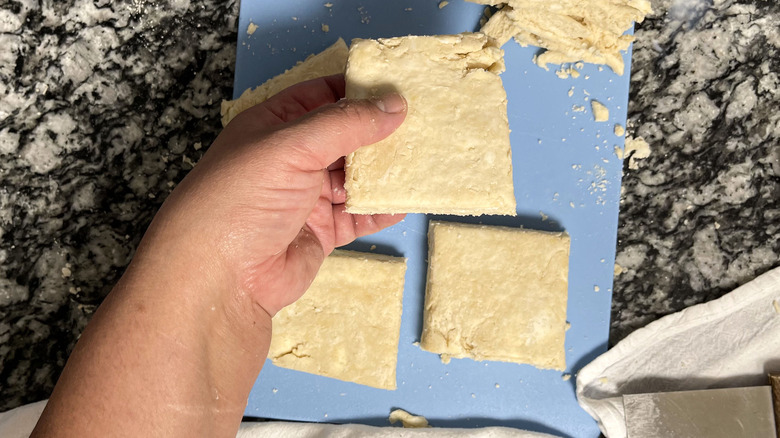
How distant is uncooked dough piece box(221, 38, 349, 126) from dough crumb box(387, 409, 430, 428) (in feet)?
4.29

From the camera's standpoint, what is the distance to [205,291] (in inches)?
59.9

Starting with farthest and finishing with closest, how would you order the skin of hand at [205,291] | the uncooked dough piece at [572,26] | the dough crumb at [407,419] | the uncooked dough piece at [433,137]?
the dough crumb at [407,419] < the uncooked dough piece at [572,26] < the uncooked dough piece at [433,137] < the skin of hand at [205,291]

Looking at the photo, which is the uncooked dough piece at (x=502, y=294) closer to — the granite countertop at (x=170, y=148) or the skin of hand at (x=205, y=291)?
the granite countertop at (x=170, y=148)

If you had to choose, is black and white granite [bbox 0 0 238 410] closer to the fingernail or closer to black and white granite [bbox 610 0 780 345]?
the fingernail

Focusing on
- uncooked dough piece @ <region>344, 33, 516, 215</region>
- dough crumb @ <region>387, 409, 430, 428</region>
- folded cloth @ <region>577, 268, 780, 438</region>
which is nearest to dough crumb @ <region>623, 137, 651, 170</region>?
folded cloth @ <region>577, 268, 780, 438</region>

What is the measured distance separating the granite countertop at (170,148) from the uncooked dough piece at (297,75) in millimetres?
150

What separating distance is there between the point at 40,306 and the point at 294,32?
1.50m

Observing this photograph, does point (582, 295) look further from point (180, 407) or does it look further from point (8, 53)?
point (8, 53)

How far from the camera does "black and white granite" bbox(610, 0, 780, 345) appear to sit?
2102mm

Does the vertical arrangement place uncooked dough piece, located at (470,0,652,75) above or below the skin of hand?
above

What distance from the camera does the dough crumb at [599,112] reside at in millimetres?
2029

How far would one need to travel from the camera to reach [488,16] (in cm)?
206

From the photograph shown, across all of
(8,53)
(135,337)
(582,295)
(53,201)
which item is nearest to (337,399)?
(135,337)

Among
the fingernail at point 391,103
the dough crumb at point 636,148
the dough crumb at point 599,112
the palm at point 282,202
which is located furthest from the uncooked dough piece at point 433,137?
the dough crumb at point 636,148
